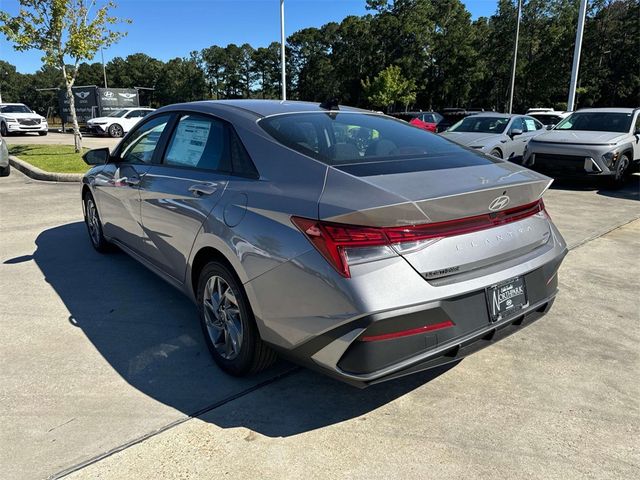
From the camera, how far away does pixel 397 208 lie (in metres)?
2.10

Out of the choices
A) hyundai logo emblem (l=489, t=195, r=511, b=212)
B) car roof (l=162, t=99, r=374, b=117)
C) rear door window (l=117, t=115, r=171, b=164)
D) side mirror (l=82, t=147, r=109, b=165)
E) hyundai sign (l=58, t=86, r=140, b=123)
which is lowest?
hyundai logo emblem (l=489, t=195, r=511, b=212)

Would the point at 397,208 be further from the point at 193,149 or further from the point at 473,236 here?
the point at 193,149

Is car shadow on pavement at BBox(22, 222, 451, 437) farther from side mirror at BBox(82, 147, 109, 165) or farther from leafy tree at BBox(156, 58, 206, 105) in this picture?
leafy tree at BBox(156, 58, 206, 105)

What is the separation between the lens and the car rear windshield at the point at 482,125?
12.1 metres

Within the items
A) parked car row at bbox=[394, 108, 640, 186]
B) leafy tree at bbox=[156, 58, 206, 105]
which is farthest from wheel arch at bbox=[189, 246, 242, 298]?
leafy tree at bbox=[156, 58, 206, 105]

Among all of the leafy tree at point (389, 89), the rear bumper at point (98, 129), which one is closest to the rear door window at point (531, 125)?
the rear bumper at point (98, 129)

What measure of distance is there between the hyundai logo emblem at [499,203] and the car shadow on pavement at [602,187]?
8.39 meters

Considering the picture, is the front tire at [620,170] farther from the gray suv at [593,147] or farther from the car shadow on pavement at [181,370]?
the car shadow on pavement at [181,370]

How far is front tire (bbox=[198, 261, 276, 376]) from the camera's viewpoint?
268cm

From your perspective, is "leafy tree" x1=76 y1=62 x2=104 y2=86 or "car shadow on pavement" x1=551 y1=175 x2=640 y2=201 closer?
"car shadow on pavement" x1=551 y1=175 x2=640 y2=201

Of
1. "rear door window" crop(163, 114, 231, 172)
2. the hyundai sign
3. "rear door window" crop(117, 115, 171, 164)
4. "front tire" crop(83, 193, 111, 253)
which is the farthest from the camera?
the hyundai sign

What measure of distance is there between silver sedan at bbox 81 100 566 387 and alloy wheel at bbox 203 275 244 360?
0.04 feet

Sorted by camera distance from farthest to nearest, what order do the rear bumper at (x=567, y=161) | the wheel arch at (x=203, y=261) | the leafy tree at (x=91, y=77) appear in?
the leafy tree at (x=91, y=77), the rear bumper at (x=567, y=161), the wheel arch at (x=203, y=261)

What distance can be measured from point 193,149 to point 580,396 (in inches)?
114
